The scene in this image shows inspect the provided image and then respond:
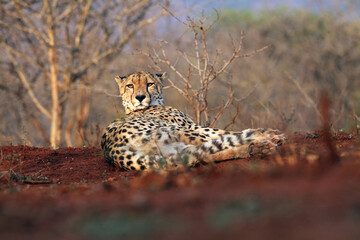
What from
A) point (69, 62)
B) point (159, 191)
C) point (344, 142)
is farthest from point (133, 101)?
point (69, 62)

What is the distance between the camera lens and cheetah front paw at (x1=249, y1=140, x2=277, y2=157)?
157 inches

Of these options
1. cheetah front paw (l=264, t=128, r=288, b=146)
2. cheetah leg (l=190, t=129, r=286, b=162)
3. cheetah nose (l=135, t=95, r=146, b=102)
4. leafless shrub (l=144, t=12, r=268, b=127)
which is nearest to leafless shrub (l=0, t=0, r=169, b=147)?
leafless shrub (l=144, t=12, r=268, b=127)

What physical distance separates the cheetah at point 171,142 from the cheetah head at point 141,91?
0.27 feet

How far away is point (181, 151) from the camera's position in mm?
4160

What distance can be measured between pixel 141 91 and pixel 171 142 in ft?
4.40

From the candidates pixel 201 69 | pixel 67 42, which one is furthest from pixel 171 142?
pixel 67 42

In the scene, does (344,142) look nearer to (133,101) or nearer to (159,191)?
(133,101)

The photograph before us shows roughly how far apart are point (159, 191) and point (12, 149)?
11.9 ft

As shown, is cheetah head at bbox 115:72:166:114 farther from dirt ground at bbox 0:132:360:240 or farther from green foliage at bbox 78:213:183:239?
green foliage at bbox 78:213:183:239

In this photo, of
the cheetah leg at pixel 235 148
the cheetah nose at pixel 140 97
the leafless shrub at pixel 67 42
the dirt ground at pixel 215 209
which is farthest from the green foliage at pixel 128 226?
the leafless shrub at pixel 67 42

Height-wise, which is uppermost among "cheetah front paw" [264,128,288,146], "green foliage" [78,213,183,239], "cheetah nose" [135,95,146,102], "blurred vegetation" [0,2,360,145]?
"blurred vegetation" [0,2,360,145]

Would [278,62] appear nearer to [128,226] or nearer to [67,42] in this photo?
[67,42]

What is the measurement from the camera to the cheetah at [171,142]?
4012 mm

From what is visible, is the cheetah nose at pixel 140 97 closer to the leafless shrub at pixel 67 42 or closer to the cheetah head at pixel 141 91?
the cheetah head at pixel 141 91
